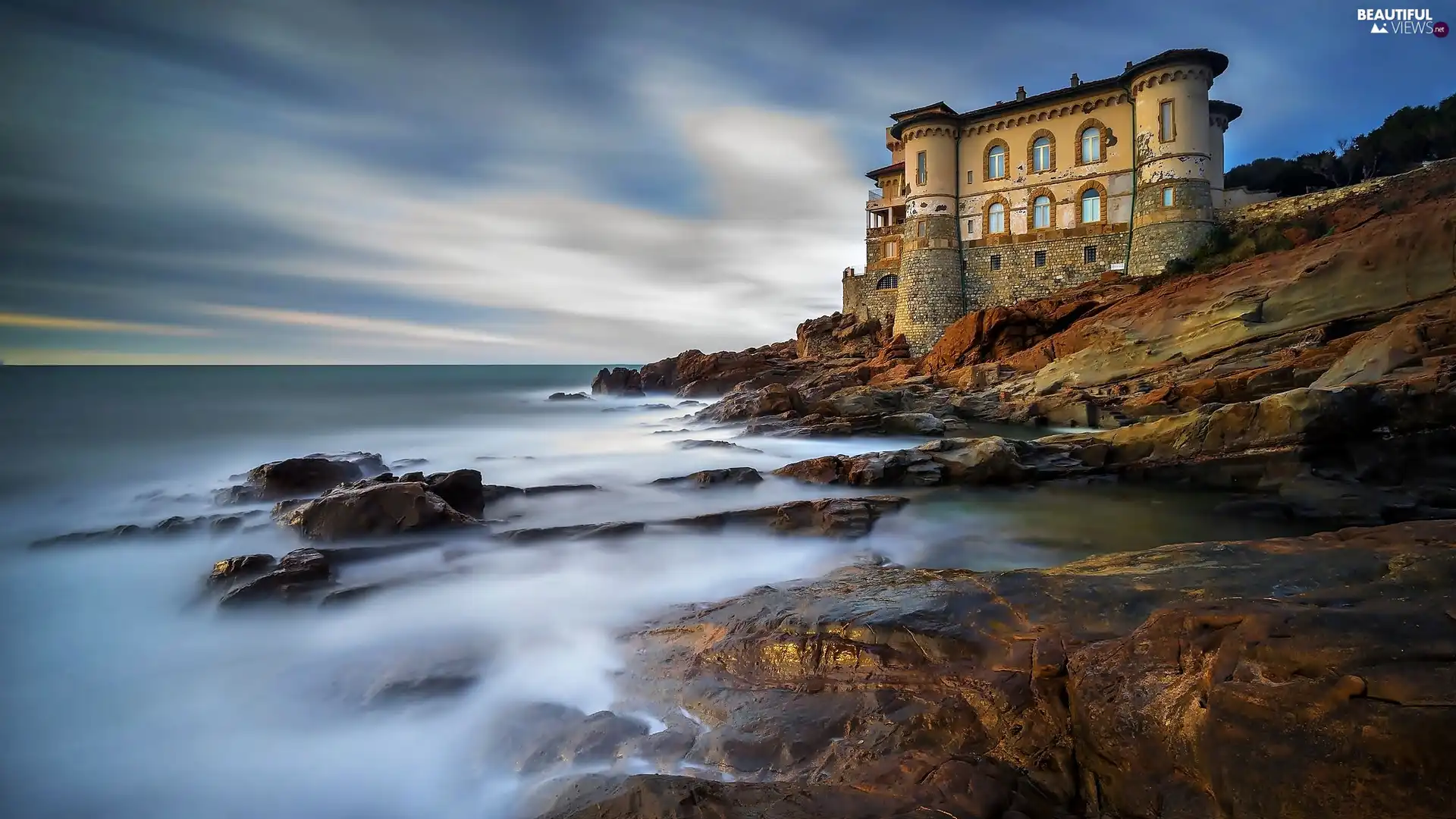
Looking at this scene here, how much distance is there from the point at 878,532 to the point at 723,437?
11222 mm

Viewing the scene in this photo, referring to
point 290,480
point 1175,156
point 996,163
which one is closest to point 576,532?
point 290,480

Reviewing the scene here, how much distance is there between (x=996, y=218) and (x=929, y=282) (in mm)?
4481

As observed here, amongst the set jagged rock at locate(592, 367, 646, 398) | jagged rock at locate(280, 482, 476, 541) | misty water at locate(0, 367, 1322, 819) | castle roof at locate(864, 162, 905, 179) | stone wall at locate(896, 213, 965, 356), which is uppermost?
castle roof at locate(864, 162, 905, 179)

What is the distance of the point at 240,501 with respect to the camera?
11203 mm

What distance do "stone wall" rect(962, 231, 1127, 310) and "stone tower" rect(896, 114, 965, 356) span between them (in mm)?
835

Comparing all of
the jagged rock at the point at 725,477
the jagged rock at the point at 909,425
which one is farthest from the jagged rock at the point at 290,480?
the jagged rock at the point at 909,425

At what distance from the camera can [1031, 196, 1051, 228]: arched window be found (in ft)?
105

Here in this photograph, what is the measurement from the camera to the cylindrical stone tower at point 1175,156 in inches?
1058

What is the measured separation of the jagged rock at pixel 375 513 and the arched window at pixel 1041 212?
31678mm

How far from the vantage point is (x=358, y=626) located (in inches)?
255

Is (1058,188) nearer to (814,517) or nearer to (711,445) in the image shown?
(711,445)

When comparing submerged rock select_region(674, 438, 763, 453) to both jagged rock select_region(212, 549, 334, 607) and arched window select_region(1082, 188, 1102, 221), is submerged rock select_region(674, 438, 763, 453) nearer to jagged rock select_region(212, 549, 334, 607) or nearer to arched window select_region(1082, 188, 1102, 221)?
jagged rock select_region(212, 549, 334, 607)

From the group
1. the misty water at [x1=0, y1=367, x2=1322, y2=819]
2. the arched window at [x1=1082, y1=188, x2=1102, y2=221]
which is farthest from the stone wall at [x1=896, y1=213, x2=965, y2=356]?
the misty water at [x1=0, y1=367, x2=1322, y2=819]

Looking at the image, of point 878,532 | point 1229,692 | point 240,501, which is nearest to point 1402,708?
point 1229,692
